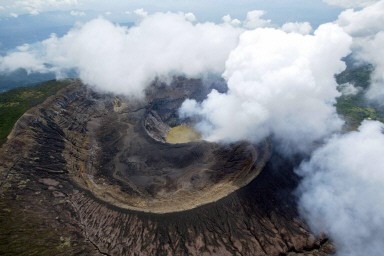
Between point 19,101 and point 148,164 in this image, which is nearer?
point 148,164

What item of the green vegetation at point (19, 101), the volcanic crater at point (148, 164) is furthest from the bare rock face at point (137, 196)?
the green vegetation at point (19, 101)

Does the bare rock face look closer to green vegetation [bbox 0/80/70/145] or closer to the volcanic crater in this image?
the volcanic crater

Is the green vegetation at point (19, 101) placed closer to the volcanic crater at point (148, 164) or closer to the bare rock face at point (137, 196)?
the bare rock face at point (137, 196)

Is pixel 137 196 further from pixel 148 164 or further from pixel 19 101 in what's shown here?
pixel 19 101

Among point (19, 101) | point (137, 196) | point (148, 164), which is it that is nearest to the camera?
point (137, 196)

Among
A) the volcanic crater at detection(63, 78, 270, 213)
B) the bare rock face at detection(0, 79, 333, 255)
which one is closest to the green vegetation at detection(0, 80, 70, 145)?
the bare rock face at detection(0, 79, 333, 255)

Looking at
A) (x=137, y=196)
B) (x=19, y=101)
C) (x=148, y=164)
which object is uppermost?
(x=19, y=101)

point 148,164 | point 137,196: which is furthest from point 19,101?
point 137,196
